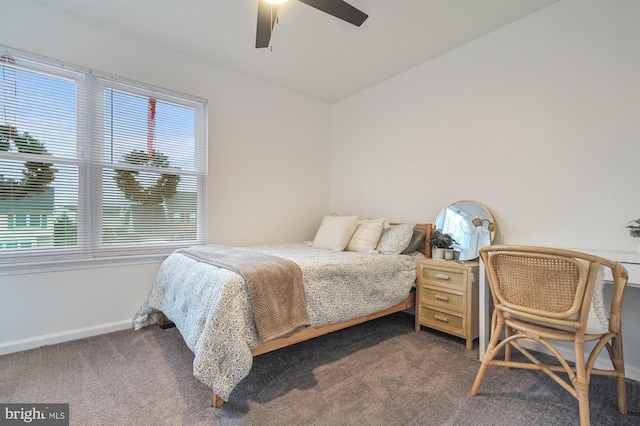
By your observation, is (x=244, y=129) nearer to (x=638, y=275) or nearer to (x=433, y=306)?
(x=433, y=306)

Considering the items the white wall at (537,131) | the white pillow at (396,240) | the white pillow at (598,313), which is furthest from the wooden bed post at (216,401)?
the white wall at (537,131)

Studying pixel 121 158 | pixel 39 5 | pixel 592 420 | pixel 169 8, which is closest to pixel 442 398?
pixel 592 420

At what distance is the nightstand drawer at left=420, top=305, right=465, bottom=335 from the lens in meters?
2.29

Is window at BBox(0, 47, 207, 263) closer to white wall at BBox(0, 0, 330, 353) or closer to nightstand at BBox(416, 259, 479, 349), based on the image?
white wall at BBox(0, 0, 330, 353)

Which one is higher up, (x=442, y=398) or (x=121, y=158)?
(x=121, y=158)

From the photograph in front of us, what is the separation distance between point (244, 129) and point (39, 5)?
1852mm

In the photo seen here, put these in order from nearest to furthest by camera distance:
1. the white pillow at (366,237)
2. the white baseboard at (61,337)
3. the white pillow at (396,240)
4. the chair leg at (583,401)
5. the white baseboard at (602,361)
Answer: the chair leg at (583,401)
the white baseboard at (602,361)
the white baseboard at (61,337)
the white pillow at (396,240)
the white pillow at (366,237)

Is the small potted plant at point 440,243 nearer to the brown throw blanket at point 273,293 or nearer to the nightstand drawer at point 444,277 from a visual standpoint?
the nightstand drawer at point 444,277

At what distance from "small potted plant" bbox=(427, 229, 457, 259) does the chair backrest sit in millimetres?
1013

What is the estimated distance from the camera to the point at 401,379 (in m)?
1.81

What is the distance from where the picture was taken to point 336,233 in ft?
10.4

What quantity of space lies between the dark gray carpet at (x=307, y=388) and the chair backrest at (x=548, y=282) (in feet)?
1.73

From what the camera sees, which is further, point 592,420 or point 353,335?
point 353,335

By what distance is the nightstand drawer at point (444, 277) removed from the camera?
2.30 m
